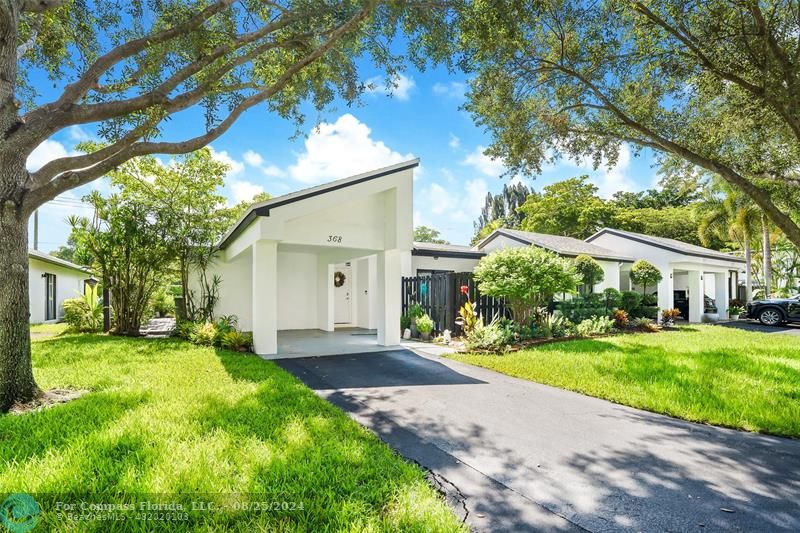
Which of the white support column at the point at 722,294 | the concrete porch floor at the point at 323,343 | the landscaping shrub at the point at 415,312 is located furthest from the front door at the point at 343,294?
the white support column at the point at 722,294

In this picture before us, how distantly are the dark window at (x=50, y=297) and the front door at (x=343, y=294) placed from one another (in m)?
14.4

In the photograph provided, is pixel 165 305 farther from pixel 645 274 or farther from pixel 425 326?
pixel 645 274

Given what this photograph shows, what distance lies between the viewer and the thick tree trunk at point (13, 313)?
4.93m

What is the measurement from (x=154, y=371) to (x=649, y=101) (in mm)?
10060

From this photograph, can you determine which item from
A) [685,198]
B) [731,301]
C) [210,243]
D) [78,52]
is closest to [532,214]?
[685,198]

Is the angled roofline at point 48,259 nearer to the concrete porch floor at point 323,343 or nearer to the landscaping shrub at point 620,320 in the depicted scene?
the concrete porch floor at point 323,343

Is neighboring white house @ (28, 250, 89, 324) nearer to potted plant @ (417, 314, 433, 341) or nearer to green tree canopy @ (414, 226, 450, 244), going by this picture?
potted plant @ (417, 314, 433, 341)

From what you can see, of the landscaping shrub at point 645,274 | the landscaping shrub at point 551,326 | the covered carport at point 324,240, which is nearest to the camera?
the covered carport at point 324,240

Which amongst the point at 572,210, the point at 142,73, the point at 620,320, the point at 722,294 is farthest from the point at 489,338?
the point at 572,210

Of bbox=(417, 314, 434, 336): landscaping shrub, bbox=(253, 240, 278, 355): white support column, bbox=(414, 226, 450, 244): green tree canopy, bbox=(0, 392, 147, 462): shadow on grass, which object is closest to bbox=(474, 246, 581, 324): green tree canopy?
bbox=(417, 314, 434, 336): landscaping shrub

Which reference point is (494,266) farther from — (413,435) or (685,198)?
(685,198)

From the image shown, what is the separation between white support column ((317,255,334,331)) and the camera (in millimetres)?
14445

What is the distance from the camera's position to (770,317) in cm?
1628

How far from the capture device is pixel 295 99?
8.95 m
